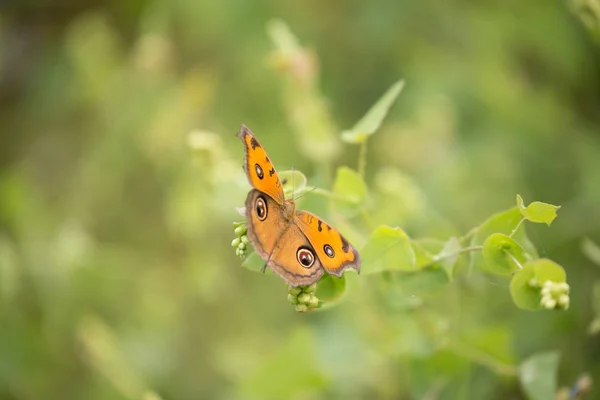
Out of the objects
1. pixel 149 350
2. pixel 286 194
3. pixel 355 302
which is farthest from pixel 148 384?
pixel 286 194

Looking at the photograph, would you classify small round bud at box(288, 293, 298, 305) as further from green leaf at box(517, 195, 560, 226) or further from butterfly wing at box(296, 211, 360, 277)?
green leaf at box(517, 195, 560, 226)

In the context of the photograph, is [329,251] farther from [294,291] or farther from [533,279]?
[533,279]

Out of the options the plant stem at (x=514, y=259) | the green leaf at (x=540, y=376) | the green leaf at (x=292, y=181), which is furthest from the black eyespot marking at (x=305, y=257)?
the green leaf at (x=540, y=376)

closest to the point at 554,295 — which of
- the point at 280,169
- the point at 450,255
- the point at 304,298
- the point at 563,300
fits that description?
the point at 563,300

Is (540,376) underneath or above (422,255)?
underneath

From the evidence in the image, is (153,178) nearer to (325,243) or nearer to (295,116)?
(295,116)

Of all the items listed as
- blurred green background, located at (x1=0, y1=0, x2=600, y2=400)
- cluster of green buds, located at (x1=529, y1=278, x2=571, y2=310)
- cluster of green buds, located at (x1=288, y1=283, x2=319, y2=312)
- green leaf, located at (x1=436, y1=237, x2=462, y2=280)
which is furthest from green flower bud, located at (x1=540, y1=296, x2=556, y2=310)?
blurred green background, located at (x1=0, y1=0, x2=600, y2=400)

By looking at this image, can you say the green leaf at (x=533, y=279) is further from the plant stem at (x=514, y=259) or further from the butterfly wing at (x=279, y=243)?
the butterfly wing at (x=279, y=243)
